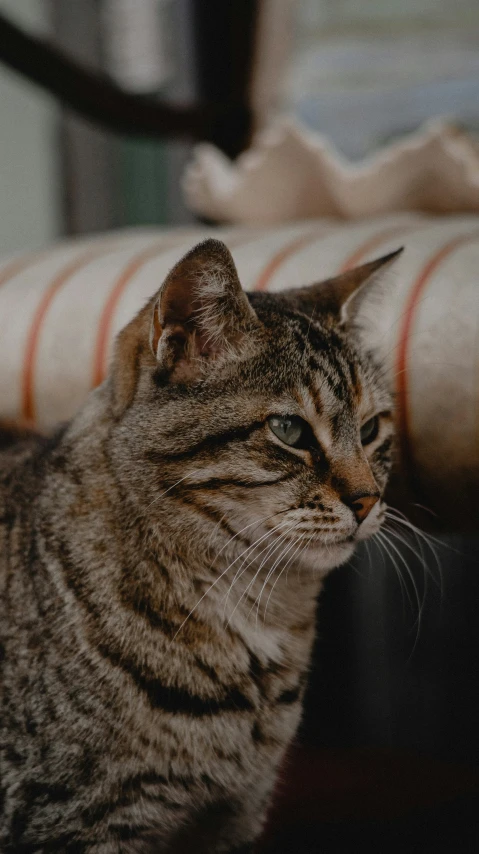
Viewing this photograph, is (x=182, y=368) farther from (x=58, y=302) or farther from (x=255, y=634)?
(x=58, y=302)

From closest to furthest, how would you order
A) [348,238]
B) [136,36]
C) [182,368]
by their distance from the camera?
[182,368], [348,238], [136,36]

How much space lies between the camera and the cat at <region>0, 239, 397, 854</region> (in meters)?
0.80

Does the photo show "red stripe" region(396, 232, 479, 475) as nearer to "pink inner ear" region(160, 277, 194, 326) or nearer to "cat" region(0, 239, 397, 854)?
"cat" region(0, 239, 397, 854)

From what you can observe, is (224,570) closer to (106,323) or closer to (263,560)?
(263,560)

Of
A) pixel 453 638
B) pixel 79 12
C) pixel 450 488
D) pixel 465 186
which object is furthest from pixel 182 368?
pixel 79 12

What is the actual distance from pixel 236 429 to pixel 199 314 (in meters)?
→ 0.12

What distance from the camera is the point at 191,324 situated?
83 centimetres

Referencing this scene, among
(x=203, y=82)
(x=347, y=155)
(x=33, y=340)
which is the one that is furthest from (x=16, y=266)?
(x=203, y=82)

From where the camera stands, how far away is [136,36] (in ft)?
8.68

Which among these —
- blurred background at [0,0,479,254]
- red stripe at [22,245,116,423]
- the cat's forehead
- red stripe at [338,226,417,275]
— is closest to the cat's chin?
the cat's forehead

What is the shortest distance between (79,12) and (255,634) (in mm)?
2404

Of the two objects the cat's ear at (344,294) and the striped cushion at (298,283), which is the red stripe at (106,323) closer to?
the striped cushion at (298,283)

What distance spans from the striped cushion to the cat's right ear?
12.0 inches

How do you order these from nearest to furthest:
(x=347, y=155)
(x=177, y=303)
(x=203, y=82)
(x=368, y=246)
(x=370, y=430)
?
(x=177, y=303), (x=370, y=430), (x=368, y=246), (x=347, y=155), (x=203, y=82)
